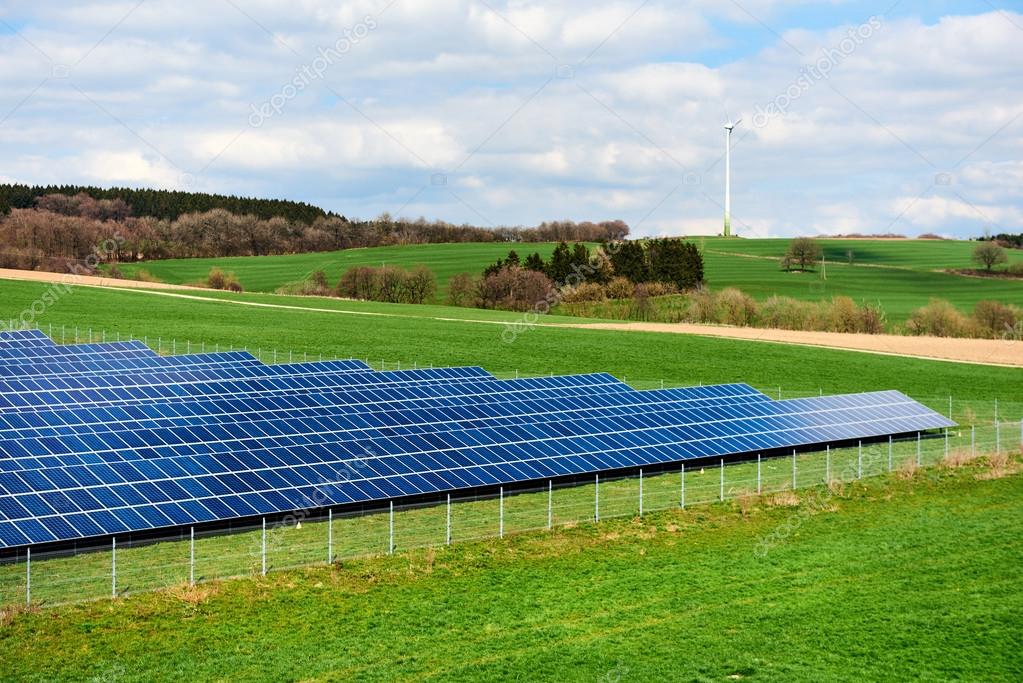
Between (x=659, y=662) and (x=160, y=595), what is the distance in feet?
39.2

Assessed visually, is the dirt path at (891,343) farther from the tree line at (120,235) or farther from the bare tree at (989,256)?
the tree line at (120,235)

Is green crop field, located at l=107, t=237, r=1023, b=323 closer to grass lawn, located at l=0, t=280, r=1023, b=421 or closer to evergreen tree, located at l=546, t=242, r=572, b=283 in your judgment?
evergreen tree, located at l=546, t=242, r=572, b=283

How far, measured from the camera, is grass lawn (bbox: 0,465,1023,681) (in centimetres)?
2289

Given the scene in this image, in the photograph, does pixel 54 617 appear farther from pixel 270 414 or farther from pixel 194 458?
pixel 270 414

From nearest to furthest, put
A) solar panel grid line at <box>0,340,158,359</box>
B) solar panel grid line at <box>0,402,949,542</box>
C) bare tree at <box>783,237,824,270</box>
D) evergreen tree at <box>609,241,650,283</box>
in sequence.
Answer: solar panel grid line at <box>0,402,949,542</box>, solar panel grid line at <box>0,340,158,359</box>, evergreen tree at <box>609,241,650,283</box>, bare tree at <box>783,237,824,270</box>

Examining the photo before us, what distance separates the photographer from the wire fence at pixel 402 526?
28203 mm

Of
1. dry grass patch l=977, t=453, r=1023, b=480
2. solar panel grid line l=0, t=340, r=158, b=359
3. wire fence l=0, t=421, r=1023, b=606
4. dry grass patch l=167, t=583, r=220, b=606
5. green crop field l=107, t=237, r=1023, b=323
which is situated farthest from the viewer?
green crop field l=107, t=237, r=1023, b=323

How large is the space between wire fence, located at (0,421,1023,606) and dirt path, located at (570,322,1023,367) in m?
38.0

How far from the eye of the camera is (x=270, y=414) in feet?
132

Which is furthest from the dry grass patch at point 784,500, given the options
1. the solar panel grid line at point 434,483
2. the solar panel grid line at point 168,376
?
the solar panel grid line at point 168,376

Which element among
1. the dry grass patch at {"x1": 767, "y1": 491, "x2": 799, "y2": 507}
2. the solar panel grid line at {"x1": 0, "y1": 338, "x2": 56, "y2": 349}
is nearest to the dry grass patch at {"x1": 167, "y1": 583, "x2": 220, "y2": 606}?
the dry grass patch at {"x1": 767, "y1": 491, "x2": 799, "y2": 507}

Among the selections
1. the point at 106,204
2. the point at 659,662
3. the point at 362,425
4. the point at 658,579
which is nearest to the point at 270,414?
the point at 362,425

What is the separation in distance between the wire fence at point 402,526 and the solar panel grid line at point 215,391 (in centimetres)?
1089

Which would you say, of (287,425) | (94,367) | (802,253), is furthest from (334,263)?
(287,425)
